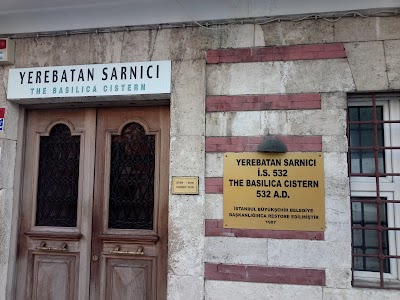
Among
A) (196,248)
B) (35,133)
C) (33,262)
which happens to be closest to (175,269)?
(196,248)

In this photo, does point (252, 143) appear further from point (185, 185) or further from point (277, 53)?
point (277, 53)

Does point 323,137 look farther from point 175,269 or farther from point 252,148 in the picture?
point 175,269

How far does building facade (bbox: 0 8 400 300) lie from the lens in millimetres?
3201

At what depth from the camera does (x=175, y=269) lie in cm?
332

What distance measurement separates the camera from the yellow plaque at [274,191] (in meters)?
3.22

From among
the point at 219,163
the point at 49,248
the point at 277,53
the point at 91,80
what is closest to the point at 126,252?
the point at 49,248

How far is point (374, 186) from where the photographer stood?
328 centimetres

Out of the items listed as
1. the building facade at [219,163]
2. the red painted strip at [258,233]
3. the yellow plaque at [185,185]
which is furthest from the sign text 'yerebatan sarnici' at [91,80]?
the red painted strip at [258,233]

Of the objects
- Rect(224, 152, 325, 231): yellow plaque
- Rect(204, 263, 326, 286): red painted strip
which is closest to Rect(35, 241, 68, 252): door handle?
Rect(204, 263, 326, 286): red painted strip

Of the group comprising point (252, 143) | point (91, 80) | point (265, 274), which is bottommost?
point (265, 274)

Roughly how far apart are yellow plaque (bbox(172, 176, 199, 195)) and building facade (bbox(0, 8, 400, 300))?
0.16 ft

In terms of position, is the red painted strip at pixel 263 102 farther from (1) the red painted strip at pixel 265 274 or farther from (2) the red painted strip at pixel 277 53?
(1) the red painted strip at pixel 265 274

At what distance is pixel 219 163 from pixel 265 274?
109cm

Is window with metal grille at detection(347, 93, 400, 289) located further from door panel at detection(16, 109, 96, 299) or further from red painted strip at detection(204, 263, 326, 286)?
door panel at detection(16, 109, 96, 299)
